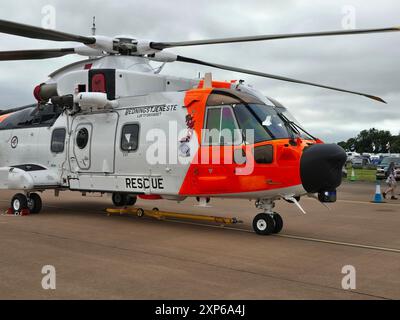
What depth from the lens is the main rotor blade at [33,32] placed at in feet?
28.4

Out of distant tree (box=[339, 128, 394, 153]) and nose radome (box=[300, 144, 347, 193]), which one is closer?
nose radome (box=[300, 144, 347, 193])

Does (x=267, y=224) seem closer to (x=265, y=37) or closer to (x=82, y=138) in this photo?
(x=265, y=37)

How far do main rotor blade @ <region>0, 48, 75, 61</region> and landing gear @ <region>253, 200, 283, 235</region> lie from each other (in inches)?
240

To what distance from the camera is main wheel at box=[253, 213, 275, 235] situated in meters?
9.18

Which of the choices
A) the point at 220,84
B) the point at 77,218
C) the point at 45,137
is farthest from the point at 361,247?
the point at 45,137

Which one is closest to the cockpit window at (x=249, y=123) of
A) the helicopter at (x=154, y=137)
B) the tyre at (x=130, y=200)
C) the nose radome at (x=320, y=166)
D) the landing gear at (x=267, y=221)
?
the helicopter at (x=154, y=137)

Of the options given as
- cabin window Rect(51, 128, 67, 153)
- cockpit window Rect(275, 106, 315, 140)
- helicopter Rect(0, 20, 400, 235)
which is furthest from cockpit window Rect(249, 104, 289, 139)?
cabin window Rect(51, 128, 67, 153)

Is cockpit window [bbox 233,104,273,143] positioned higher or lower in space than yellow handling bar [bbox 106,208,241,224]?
higher

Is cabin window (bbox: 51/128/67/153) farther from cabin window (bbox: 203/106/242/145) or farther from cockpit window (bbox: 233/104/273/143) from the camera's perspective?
cockpit window (bbox: 233/104/273/143)

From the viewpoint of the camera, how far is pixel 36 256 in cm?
707

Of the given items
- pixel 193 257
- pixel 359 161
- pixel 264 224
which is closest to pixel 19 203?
pixel 264 224

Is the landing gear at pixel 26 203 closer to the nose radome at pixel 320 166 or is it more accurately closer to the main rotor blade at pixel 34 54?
the main rotor blade at pixel 34 54

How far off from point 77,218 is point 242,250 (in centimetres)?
542

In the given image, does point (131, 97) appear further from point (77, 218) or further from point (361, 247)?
point (361, 247)
